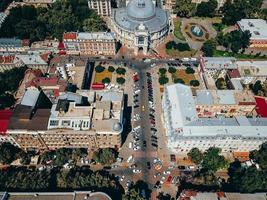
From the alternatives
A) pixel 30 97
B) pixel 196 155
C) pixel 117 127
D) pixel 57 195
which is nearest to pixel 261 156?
pixel 196 155

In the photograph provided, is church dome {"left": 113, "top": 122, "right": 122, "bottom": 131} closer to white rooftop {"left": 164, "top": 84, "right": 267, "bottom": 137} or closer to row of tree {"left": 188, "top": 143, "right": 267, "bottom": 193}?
white rooftop {"left": 164, "top": 84, "right": 267, "bottom": 137}

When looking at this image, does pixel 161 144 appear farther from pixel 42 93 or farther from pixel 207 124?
pixel 42 93

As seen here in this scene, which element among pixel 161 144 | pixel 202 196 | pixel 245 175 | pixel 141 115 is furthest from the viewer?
pixel 141 115

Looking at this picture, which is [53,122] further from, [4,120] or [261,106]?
[261,106]

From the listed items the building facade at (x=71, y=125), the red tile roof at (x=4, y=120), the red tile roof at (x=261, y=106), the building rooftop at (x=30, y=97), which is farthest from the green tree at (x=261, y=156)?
the red tile roof at (x=4, y=120)

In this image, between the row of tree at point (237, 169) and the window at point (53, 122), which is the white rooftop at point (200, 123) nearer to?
the row of tree at point (237, 169)

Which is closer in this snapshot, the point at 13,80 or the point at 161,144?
the point at 161,144

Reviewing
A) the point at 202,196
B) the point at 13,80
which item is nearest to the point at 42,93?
the point at 13,80
